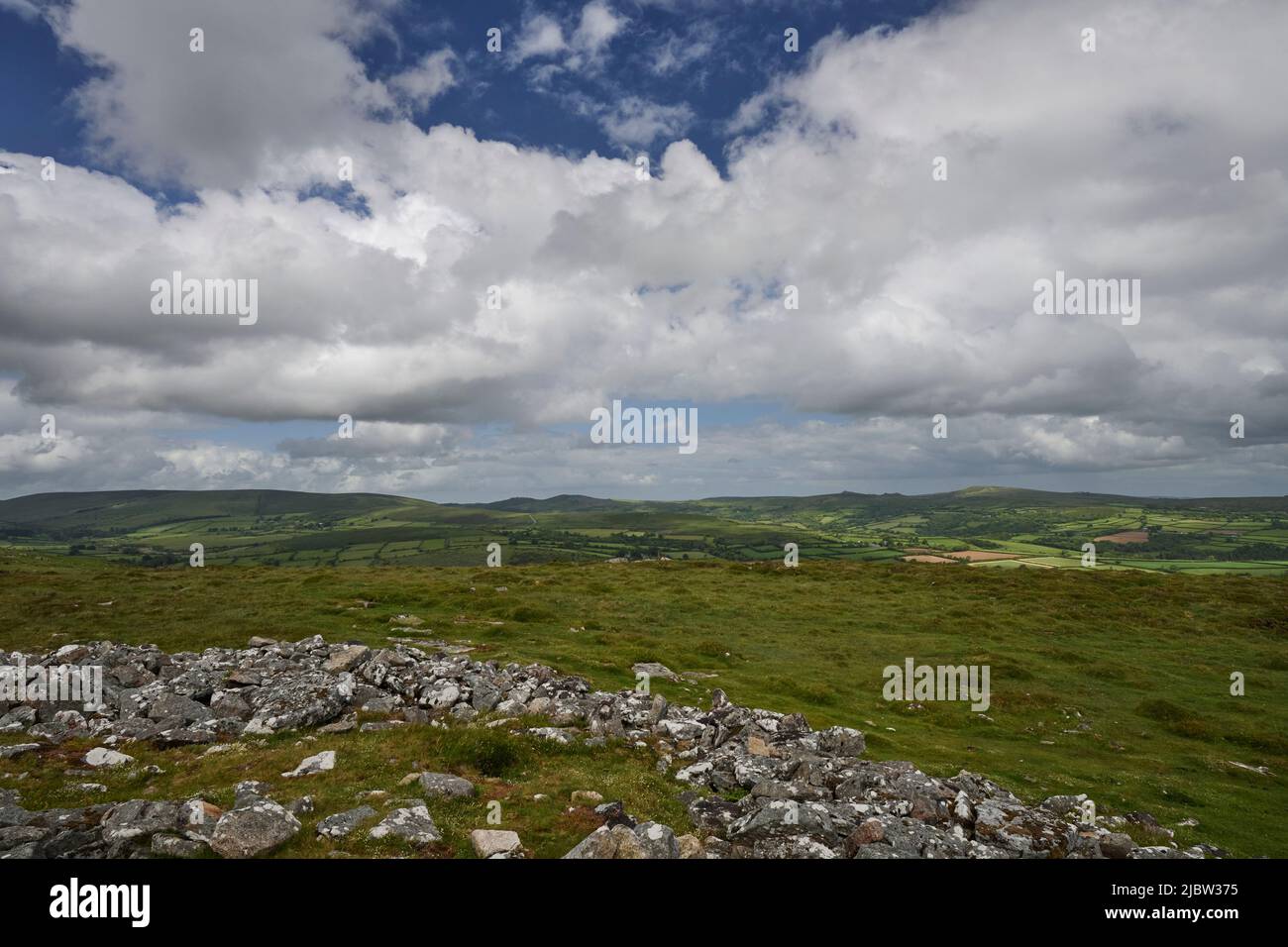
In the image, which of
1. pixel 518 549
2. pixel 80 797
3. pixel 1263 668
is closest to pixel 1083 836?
pixel 80 797

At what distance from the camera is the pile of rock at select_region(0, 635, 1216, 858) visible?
11492mm

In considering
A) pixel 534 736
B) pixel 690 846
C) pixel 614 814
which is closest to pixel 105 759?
pixel 534 736

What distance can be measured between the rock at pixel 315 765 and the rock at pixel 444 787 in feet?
9.07

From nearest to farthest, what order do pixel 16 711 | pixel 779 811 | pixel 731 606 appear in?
1. pixel 779 811
2. pixel 16 711
3. pixel 731 606

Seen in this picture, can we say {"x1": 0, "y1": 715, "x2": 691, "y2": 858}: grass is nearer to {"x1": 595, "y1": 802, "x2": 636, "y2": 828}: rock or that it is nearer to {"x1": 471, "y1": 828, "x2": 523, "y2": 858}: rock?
{"x1": 471, "y1": 828, "x2": 523, "y2": 858}: rock

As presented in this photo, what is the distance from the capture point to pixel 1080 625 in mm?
51594

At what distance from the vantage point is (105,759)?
1599 cm

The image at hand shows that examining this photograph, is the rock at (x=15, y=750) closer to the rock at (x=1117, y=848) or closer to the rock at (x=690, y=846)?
the rock at (x=690, y=846)

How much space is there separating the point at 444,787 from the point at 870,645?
3783cm

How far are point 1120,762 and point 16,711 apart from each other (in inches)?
1566
